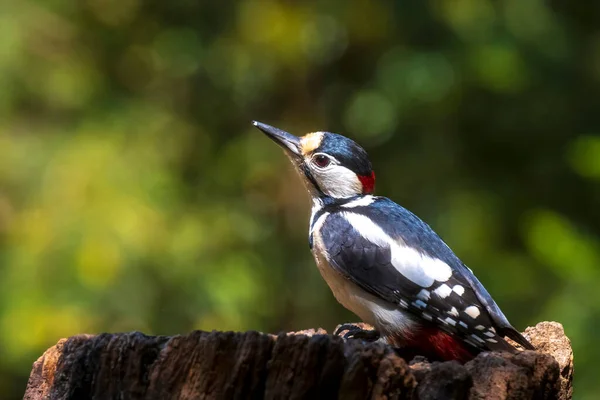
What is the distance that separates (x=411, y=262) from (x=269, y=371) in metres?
1.32

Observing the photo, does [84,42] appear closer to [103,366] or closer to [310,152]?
[310,152]

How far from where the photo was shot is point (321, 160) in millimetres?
4191

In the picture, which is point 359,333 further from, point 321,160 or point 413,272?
point 321,160

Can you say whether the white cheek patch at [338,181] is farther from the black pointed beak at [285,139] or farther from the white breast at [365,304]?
the white breast at [365,304]

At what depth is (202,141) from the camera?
7273 mm

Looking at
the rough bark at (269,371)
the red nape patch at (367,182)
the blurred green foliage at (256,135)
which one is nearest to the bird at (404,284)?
the red nape patch at (367,182)

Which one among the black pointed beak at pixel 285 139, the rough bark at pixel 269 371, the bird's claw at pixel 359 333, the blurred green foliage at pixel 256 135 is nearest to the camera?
the rough bark at pixel 269 371

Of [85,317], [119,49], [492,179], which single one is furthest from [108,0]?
[492,179]

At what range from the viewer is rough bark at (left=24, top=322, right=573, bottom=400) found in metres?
2.31

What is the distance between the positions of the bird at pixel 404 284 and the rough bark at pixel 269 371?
2.28ft

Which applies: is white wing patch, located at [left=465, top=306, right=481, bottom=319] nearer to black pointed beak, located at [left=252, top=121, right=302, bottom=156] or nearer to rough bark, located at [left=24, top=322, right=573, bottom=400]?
rough bark, located at [left=24, top=322, right=573, bottom=400]

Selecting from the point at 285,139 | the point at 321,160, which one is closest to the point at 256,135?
the point at 285,139

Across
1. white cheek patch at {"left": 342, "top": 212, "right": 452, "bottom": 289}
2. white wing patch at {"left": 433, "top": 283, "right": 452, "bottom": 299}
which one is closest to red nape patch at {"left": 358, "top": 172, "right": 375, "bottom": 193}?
white cheek patch at {"left": 342, "top": 212, "right": 452, "bottom": 289}

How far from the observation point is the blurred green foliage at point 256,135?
19.9ft
